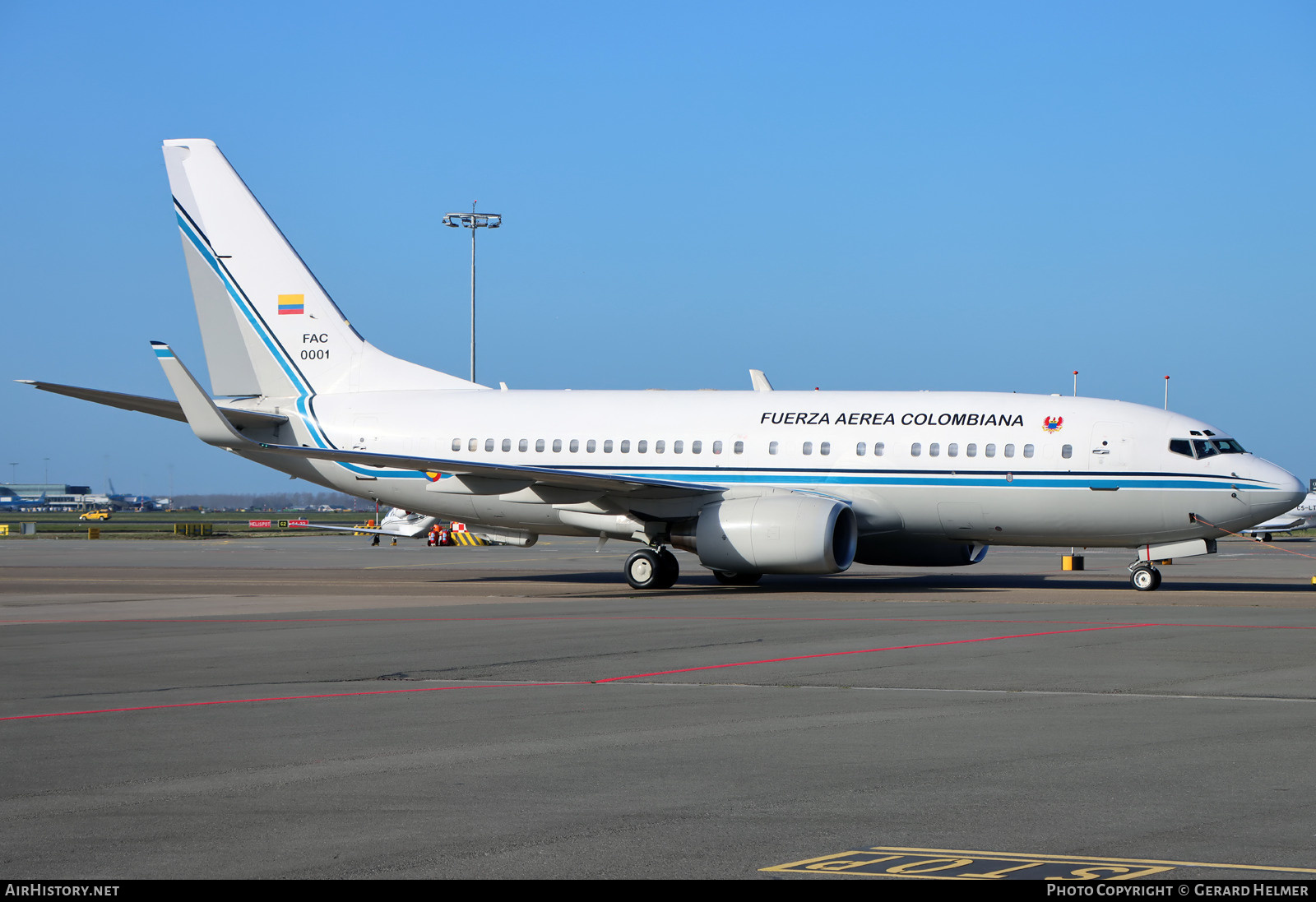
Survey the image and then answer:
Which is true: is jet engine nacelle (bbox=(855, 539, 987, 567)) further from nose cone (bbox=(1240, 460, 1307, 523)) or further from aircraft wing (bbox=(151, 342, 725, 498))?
nose cone (bbox=(1240, 460, 1307, 523))

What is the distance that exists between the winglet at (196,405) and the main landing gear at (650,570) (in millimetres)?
8204

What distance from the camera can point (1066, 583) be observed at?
2991cm

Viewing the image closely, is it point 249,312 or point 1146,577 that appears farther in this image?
point 249,312

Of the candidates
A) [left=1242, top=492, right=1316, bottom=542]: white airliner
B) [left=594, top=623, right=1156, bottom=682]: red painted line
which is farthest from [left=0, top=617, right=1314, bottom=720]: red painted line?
[left=1242, top=492, right=1316, bottom=542]: white airliner

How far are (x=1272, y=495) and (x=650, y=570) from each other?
1233cm

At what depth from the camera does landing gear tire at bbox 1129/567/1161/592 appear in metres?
27.2

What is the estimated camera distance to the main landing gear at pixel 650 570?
28.6m

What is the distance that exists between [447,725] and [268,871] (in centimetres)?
450

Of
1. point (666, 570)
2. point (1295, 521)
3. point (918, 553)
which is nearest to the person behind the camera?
point (666, 570)

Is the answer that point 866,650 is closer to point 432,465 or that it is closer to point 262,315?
point 432,465

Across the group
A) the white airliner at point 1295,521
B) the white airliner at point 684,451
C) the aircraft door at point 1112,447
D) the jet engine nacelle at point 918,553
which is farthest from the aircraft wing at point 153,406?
the white airliner at point 1295,521

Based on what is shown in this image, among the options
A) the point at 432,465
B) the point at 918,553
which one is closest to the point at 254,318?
the point at 432,465

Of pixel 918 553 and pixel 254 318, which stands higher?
pixel 254 318

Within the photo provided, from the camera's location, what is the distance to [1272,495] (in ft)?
85.9
